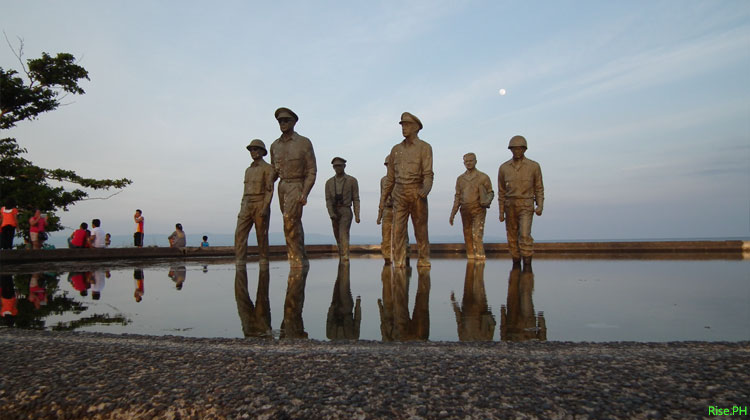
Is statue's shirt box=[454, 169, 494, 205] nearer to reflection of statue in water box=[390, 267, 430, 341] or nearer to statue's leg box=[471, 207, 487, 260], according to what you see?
statue's leg box=[471, 207, 487, 260]

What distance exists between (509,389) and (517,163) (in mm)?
9199

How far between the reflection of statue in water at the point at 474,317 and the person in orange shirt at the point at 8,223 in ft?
49.7

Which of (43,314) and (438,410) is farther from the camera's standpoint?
(43,314)

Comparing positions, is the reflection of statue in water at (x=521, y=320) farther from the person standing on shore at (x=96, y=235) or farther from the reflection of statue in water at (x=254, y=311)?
the person standing on shore at (x=96, y=235)

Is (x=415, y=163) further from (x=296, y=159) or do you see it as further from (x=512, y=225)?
(x=512, y=225)

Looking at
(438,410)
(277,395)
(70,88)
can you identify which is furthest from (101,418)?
(70,88)

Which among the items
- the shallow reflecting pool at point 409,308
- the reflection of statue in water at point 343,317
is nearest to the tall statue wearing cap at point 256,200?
the shallow reflecting pool at point 409,308

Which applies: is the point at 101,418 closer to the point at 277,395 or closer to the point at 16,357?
the point at 277,395

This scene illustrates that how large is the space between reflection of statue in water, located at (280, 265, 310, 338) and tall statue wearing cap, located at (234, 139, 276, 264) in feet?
11.0

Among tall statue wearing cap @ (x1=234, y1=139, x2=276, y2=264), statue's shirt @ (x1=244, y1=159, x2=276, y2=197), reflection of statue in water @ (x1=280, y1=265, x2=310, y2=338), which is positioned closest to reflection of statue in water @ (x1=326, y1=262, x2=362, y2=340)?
reflection of statue in water @ (x1=280, y1=265, x2=310, y2=338)

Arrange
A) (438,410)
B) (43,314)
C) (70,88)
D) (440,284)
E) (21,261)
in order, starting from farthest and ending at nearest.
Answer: (70,88) → (21,261) → (440,284) → (43,314) → (438,410)

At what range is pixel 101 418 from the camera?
193cm

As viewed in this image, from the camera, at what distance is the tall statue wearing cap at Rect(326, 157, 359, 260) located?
12.9m

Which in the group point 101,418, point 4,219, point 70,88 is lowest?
point 101,418
